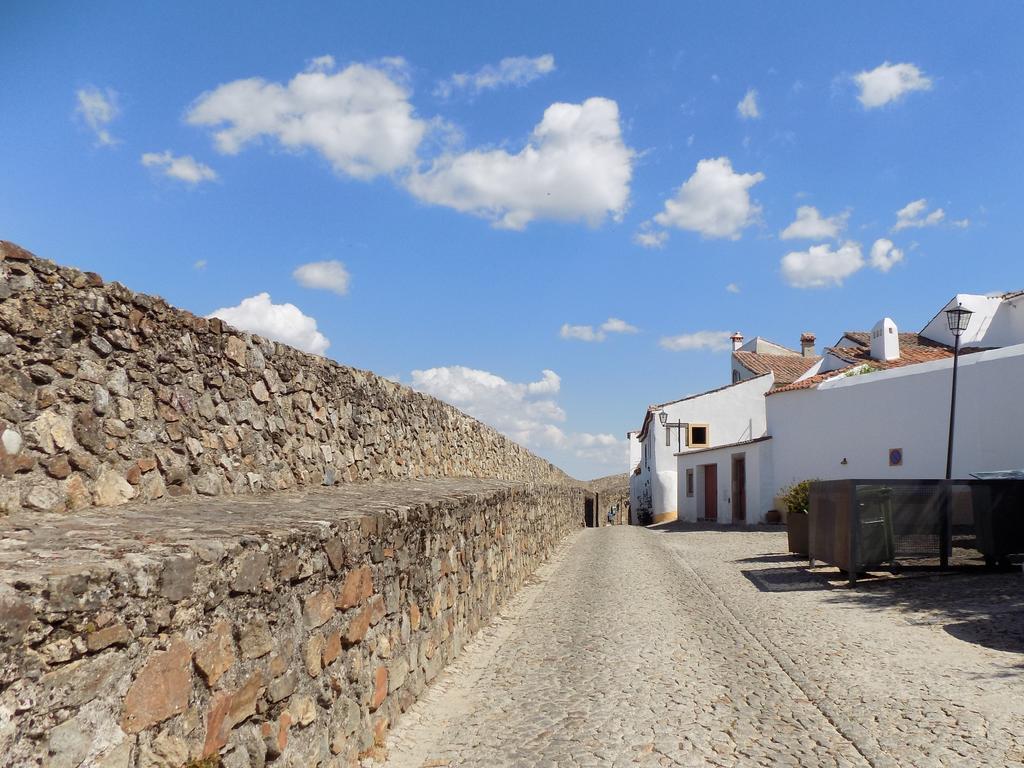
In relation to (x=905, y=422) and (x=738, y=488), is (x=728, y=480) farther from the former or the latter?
(x=905, y=422)

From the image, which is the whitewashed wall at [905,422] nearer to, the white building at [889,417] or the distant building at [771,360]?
the white building at [889,417]

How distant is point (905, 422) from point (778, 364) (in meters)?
15.9

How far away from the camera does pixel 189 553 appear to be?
2338 millimetres

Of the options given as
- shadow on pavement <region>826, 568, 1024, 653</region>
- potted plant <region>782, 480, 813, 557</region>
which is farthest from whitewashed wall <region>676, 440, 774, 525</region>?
shadow on pavement <region>826, 568, 1024, 653</region>

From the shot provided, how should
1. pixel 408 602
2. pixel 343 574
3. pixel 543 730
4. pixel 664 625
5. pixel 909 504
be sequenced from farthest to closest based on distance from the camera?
pixel 909 504, pixel 664 625, pixel 408 602, pixel 543 730, pixel 343 574

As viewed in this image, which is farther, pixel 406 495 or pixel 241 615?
pixel 406 495

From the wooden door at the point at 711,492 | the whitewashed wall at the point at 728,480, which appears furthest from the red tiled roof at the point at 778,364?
the wooden door at the point at 711,492

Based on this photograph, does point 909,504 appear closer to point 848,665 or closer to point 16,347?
point 848,665

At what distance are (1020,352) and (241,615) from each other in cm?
1765

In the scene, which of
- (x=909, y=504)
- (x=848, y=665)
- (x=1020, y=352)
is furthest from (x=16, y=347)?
(x=1020, y=352)

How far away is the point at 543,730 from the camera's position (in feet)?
13.9

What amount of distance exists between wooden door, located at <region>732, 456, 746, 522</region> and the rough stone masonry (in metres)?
19.6

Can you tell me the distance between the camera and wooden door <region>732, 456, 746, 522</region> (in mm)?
24555

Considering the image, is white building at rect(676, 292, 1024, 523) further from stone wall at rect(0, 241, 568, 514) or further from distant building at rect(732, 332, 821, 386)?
stone wall at rect(0, 241, 568, 514)
